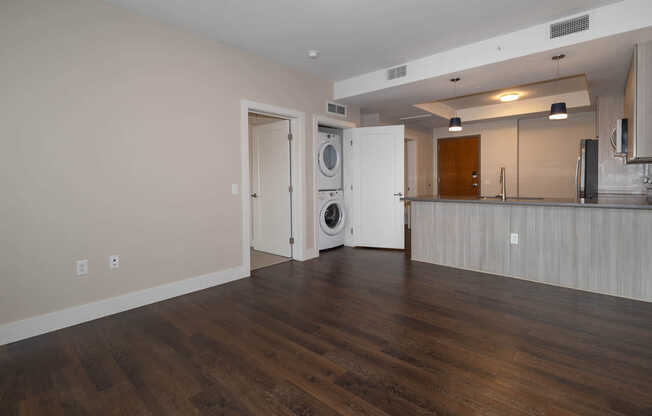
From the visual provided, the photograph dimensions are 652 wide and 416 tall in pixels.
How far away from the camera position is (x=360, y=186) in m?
5.61

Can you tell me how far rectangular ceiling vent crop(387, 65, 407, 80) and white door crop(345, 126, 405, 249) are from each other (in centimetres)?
98

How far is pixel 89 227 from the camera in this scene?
279 cm

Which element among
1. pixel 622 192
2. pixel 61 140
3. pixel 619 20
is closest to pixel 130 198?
pixel 61 140

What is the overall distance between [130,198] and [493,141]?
746cm

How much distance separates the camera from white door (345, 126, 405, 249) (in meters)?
5.31

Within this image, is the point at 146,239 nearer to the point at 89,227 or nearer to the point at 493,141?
the point at 89,227

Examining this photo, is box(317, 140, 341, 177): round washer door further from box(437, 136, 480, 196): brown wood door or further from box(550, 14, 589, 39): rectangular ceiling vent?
box(437, 136, 480, 196): brown wood door

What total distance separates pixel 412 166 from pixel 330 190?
348cm

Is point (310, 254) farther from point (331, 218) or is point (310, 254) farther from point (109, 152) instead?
point (109, 152)

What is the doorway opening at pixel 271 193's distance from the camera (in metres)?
4.85

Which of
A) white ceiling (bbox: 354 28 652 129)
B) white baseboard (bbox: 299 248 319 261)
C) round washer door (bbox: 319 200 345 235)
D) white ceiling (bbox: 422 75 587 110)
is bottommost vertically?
white baseboard (bbox: 299 248 319 261)

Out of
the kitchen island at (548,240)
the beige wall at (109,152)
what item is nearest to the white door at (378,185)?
the kitchen island at (548,240)

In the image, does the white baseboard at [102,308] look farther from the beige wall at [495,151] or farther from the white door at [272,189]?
the beige wall at [495,151]

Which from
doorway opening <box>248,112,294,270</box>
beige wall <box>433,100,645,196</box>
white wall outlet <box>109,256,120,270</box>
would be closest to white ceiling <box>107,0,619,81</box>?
doorway opening <box>248,112,294,270</box>
